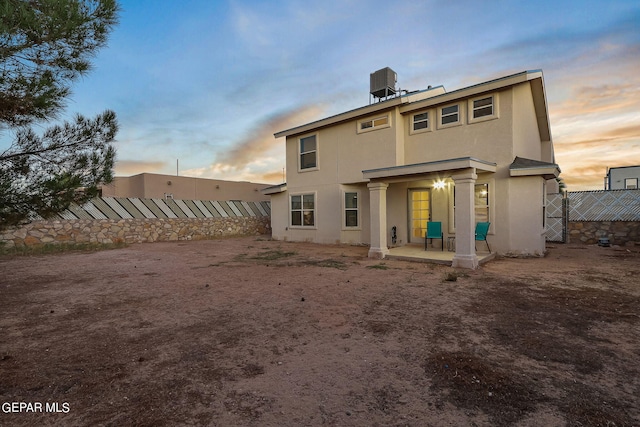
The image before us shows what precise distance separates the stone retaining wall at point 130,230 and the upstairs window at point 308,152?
719 cm

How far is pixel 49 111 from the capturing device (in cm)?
454

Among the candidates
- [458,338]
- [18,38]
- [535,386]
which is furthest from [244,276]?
[535,386]

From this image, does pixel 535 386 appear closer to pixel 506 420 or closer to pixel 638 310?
pixel 506 420

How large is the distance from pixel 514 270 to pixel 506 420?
6.46 m

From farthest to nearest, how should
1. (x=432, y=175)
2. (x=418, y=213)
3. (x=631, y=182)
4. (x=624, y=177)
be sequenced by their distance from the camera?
(x=624, y=177)
(x=631, y=182)
(x=418, y=213)
(x=432, y=175)

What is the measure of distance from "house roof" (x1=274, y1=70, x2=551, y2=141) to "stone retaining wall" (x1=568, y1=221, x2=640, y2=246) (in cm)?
444

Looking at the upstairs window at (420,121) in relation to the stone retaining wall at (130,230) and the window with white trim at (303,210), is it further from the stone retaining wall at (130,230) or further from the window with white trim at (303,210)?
the stone retaining wall at (130,230)

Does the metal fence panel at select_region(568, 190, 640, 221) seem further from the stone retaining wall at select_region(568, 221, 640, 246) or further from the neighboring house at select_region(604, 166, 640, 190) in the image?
the neighboring house at select_region(604, 166, 640, 190)

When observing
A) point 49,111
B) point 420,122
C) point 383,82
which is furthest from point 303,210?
point 49,111

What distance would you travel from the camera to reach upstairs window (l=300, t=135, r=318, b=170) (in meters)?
13.8

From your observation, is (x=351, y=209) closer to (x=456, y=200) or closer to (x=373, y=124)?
(x=373, y=124)

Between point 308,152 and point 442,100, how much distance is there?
621 centimetres

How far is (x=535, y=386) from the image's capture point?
2.53m

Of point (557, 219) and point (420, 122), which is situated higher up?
point (420, 122)
